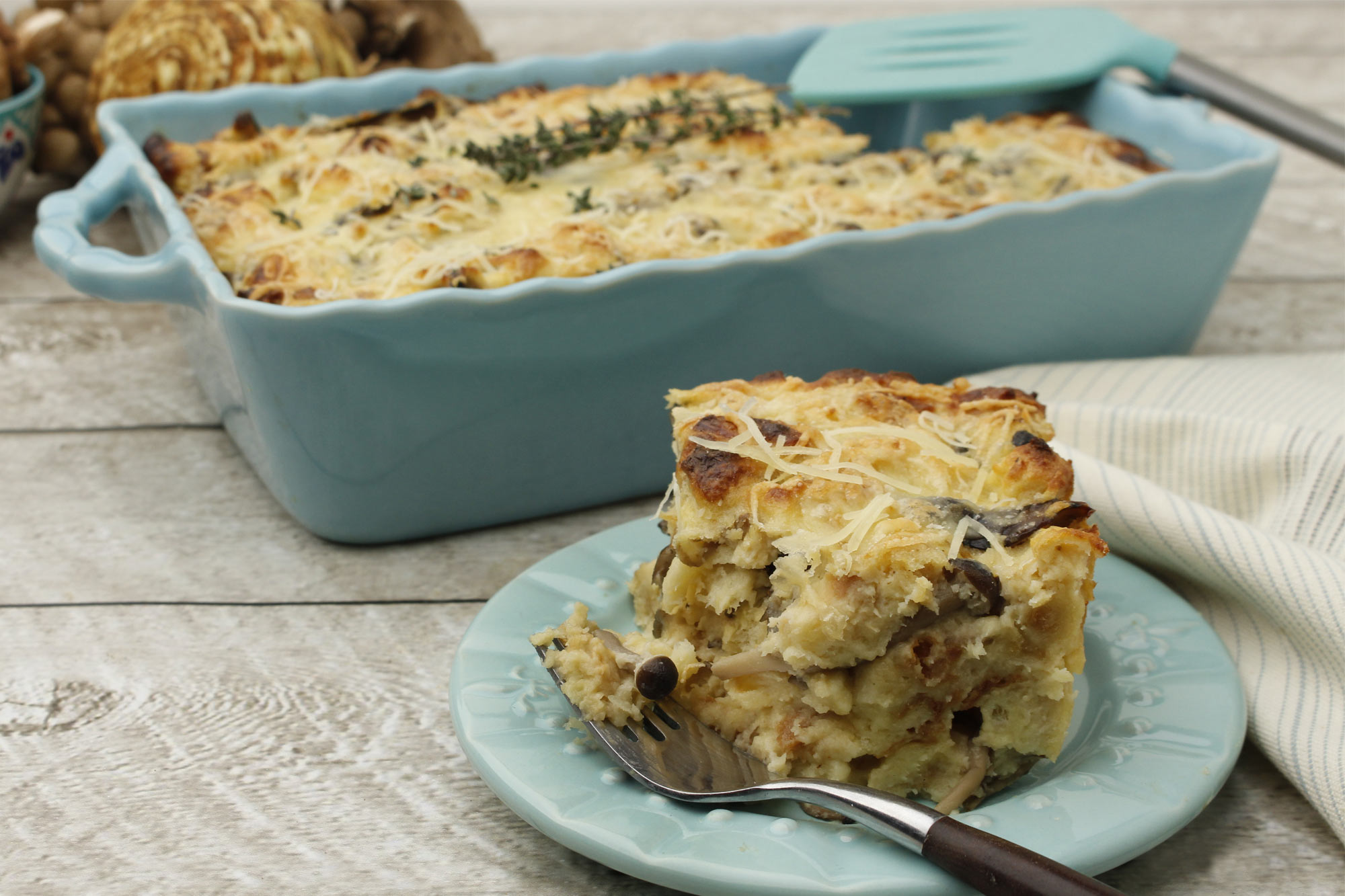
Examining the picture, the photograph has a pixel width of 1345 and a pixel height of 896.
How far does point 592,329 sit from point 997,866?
2.93 feet

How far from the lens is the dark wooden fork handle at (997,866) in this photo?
0.91 meters

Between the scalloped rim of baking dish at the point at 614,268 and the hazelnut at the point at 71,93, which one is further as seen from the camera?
the hazelnut at the point at 71,93

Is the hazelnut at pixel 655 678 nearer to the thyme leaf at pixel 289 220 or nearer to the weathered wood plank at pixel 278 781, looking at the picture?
the weathered wood plank at pixel 278 781

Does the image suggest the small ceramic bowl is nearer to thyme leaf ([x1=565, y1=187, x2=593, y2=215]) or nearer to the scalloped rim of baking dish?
the scalloped rim of baking dish

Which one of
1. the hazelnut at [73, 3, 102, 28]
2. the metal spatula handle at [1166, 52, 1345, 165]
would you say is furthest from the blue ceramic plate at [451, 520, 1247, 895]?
the hazelnut at [73, 3, 102, 28]

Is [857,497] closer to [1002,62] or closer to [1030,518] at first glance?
[1030,518]

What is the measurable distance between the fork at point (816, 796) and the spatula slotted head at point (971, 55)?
5.15 ft

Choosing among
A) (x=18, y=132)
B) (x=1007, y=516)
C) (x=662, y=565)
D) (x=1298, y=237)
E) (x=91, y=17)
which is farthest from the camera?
(x=91, y=17)

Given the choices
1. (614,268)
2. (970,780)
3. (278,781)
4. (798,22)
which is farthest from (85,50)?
(970,780)

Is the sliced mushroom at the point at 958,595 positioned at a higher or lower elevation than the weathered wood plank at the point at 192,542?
higher

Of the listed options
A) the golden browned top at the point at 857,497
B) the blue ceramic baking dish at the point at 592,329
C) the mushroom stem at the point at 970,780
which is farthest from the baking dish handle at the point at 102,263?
the mushroom stem at the point at 970,780

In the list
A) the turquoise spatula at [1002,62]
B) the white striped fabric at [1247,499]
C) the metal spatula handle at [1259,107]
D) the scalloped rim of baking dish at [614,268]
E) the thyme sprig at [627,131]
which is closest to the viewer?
the white striped fabric at [1247,499]

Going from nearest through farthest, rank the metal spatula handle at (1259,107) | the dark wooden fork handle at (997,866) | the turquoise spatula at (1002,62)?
the dark wooden fork handle at (997,866) < the metal spatula handle at (1259,107) < the turquoise spatula at (1002,62)

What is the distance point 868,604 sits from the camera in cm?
108
